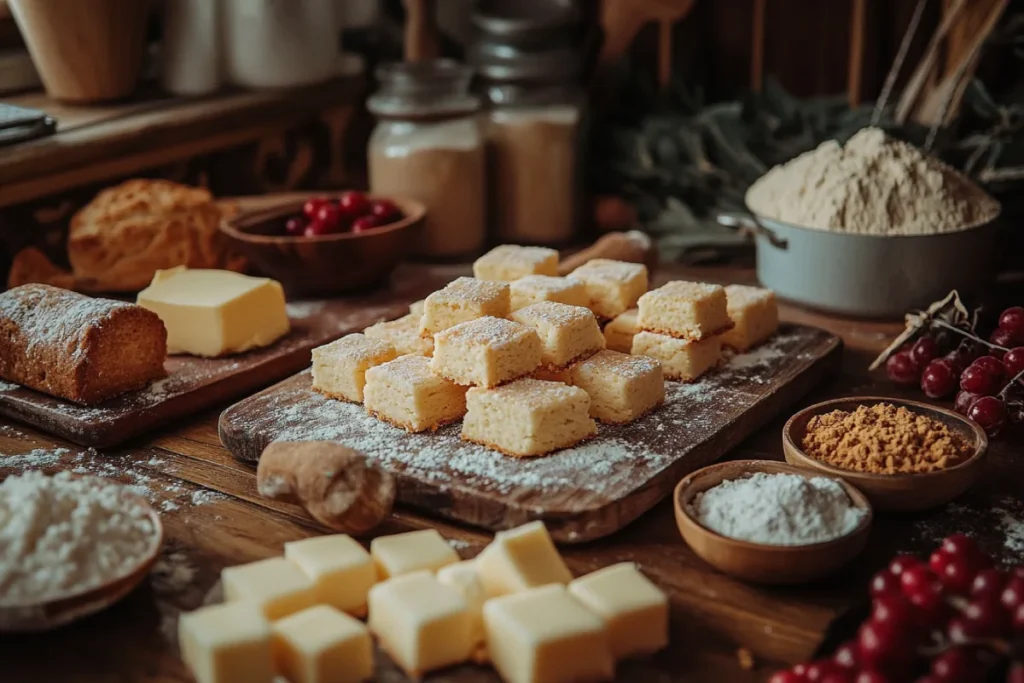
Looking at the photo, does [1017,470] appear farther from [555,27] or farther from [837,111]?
[555,27]

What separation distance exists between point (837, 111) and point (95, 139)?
5.90 feet

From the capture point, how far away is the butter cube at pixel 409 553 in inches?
54.7

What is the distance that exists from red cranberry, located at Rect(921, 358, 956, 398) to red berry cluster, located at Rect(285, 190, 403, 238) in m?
1.23

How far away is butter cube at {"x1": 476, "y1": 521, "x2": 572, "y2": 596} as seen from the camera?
52.7 inches

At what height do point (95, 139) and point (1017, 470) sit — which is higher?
point (95, 139)

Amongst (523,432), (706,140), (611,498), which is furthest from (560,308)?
(706,140)

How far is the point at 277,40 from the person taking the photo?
2.76 m

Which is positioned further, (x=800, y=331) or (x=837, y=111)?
(x=837, y=111)

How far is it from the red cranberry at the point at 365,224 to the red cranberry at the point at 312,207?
0.36 feet

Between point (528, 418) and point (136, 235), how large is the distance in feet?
3.90

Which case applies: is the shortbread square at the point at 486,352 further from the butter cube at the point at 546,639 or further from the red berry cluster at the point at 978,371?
the red berry cluster at the point at 978,371

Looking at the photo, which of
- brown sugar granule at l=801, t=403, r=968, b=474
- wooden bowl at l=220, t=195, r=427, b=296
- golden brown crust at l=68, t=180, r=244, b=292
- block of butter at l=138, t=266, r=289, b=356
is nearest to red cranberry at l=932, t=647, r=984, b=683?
brown sugar granule at l=801, t=403, r=968, b=474

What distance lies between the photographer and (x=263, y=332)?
219 centimetres

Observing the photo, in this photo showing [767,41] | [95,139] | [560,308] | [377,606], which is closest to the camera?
[377,606]
